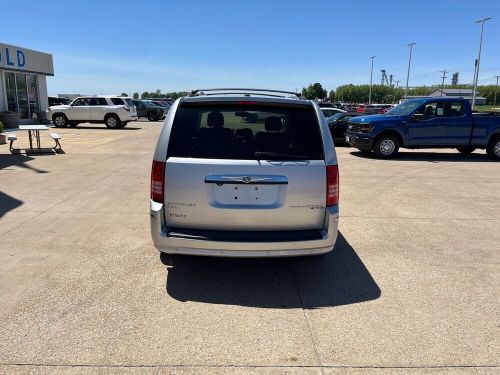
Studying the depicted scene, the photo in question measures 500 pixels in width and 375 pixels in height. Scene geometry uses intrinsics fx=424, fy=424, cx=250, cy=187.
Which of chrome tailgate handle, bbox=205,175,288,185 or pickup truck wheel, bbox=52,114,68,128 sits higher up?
chrome tailgate handle, bbox=205,175,288,185

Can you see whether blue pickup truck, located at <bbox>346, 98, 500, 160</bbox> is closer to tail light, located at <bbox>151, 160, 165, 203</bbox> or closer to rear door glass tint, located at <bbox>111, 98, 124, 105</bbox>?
tail light, located at <bbox>151, 160, 165, 203</bbox>

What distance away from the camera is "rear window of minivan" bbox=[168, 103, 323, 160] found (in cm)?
394

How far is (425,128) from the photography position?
44.4 feet

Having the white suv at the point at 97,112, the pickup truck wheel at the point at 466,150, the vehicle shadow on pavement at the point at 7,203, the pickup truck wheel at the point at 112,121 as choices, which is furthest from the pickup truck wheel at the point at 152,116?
the vehicle shadow on pavement at the point at 7,203

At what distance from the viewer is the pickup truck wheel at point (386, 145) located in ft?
44.6

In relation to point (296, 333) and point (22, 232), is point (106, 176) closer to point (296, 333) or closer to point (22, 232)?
point (22, 232)

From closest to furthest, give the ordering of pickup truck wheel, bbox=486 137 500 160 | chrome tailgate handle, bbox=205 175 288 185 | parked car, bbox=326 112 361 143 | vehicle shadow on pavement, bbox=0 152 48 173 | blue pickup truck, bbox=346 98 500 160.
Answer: chrome tailgate handle, bbox=205 175 288 185 → vehicle shadow on pavement, bbox=0 152 48 173 → blue pickup truck, bbox=346 98 500 160 → pickup truck wheel, bbox=486 137 500 160 → parked car, bbox=326 112 361 143

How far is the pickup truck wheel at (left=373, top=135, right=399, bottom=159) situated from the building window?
2138 centimetres

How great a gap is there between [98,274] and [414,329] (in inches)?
120

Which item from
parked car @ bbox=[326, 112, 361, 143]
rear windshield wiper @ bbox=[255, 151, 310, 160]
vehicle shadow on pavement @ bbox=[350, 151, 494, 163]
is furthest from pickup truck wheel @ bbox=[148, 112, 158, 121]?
rear windshield wiper @ bbox=[255, 151, 310, 160]

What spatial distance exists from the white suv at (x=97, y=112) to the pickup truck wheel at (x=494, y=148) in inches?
762

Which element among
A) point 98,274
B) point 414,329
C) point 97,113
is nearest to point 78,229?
point 98,274

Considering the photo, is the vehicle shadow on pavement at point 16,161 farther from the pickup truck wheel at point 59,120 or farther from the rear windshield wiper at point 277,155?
the pickup truck wheel at point 59,120

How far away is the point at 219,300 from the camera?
389cm
